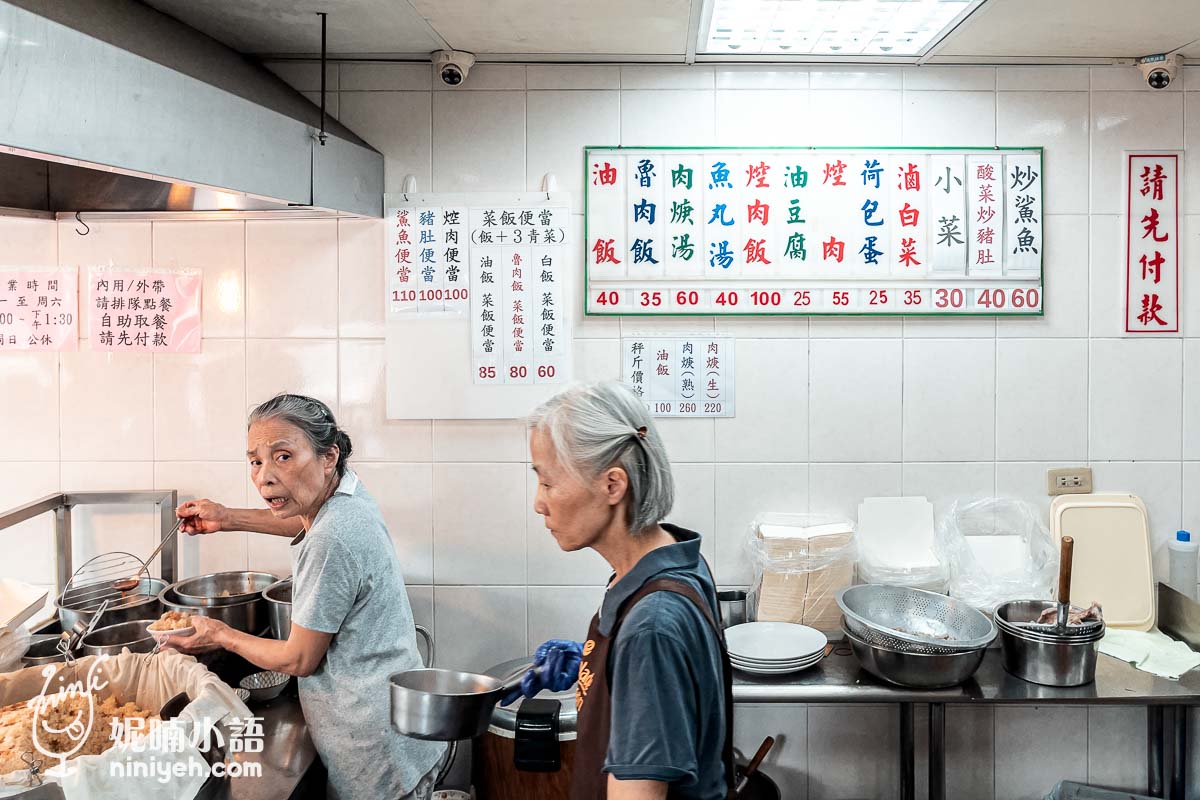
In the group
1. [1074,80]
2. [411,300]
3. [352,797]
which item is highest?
[1074,80]

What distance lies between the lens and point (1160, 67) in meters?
2.62

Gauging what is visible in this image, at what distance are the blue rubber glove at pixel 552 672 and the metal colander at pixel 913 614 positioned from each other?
0.98m

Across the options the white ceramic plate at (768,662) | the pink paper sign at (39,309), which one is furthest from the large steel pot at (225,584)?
the white ceramic plate at (768,662)

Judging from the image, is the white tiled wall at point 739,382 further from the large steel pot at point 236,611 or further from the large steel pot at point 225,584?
the large steel pot at point 236,611

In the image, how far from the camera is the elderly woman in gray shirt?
6.13 ft

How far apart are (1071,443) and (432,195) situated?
2130 mm

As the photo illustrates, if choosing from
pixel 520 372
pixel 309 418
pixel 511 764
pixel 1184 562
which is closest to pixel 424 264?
pixel 520 372

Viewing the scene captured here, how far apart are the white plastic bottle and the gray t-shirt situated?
2.32 meters

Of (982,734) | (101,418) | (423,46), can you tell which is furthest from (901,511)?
(101,418)

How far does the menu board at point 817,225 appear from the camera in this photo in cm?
267

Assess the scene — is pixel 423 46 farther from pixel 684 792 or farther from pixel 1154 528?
pixel 1154 528

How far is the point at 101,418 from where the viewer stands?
272 centimetres

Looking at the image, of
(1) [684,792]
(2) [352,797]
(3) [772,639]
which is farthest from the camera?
(3) [772,639]

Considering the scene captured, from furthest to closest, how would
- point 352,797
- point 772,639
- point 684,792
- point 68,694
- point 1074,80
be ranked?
point 1074,80, point 772,639, point 352,797, point 68,694, point 684,792
